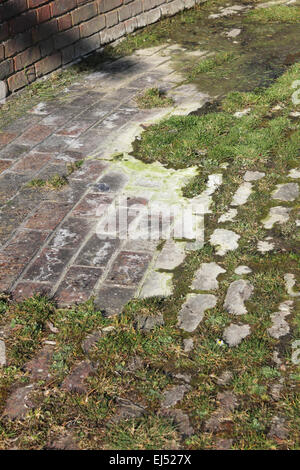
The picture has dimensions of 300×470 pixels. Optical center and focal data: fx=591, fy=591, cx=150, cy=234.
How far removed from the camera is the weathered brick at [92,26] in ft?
25.3

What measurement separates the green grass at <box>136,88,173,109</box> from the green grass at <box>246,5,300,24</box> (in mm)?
3116

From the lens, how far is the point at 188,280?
390cm

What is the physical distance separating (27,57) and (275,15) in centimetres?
413

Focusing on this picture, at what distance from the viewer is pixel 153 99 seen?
21.6 ft

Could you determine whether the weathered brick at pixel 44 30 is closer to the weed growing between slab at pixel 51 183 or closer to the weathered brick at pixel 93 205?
the weed growing between slab at pixel 51 183

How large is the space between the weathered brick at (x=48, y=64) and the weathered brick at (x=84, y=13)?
549mm

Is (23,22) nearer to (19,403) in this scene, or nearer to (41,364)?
(41,364)

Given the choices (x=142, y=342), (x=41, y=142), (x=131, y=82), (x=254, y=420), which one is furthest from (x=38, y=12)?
(x=254, y=420)

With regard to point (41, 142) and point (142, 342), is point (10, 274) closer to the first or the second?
point (142, 342)

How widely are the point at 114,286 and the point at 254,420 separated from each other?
1.36 metres

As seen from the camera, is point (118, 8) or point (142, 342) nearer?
point (142, 342)

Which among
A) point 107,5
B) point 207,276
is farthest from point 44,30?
point 207,276

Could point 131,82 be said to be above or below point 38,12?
below

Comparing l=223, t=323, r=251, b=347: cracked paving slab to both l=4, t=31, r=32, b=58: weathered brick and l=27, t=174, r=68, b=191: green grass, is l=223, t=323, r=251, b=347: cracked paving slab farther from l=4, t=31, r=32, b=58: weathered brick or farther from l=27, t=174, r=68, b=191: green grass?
l=4, t=31, r=32, b=58: weathered brick
